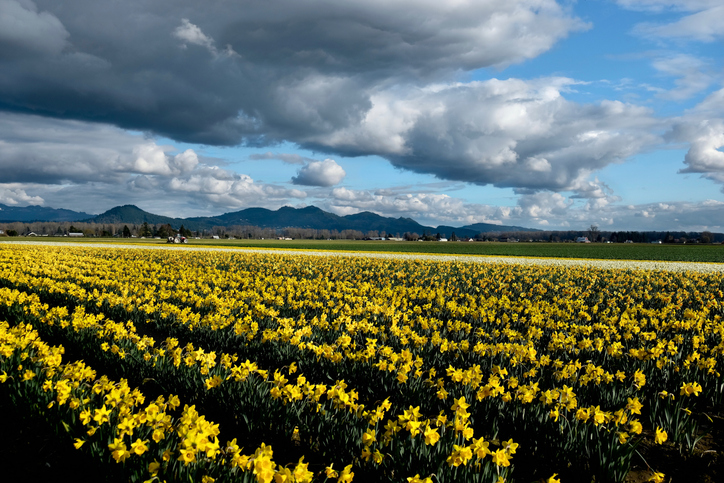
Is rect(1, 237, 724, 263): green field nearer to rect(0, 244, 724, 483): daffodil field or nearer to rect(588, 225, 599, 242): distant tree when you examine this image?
rect(0, 244, 724, 483): daffodil field

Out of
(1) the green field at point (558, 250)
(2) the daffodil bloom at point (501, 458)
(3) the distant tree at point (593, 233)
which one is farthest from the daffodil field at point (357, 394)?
(3) the distant tree at point (593, 233)

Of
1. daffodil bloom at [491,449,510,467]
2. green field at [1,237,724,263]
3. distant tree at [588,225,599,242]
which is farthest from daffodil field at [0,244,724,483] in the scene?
distant tree at [588,225,599,242]

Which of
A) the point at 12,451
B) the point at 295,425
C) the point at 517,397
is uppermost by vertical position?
the point at 517,397

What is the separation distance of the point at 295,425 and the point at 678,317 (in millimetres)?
10884

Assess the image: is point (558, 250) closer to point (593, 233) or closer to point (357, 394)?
point (357, 394)

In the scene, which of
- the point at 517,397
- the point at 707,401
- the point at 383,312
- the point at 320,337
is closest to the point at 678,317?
the point at 707,401

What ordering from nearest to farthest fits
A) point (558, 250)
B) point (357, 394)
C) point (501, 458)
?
point (501, 458), point (357, 394), point (558, 250)

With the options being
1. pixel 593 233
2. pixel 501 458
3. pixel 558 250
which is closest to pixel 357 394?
pixel 501 458

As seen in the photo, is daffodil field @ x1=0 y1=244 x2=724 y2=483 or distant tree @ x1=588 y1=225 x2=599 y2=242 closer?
daffodil field @ x1=0 y1=244 x2=724 y2=483

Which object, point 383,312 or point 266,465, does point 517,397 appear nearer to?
point 266,465

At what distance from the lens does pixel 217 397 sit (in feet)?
18.0

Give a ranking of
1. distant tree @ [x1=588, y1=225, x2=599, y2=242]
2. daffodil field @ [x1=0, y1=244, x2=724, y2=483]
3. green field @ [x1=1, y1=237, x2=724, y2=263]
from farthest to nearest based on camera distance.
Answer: distant tree @ [x1=588, y1=225, x2=599, y2=242], green field @ [x1=1, y1=237, x2=724, y2=263], daffodil field @ [x1=0, y1=244, x2=724, y2=483]

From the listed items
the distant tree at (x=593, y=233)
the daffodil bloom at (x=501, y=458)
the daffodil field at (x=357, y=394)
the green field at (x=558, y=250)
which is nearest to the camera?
the daffodil bloom at (x=501, y=458)

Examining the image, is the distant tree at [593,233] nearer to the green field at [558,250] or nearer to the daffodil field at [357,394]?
the green field at [558,250]
